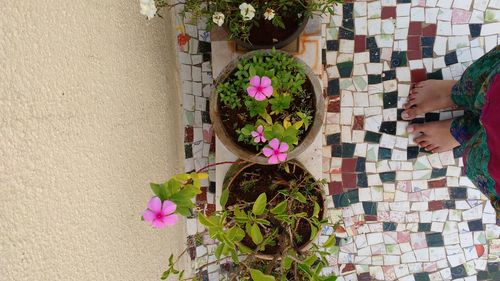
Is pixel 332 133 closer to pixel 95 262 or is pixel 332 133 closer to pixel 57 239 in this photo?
pixel 95 262

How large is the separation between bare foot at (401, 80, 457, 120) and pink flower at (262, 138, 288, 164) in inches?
30.2

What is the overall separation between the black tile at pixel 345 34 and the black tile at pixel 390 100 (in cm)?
26

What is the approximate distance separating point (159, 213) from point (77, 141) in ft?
0.71

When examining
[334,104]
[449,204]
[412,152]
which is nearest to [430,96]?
[412,152]

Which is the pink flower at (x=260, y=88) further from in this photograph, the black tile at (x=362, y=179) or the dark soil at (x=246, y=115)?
the black tile at (x=362, y=179)

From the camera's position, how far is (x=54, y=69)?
2.70ft

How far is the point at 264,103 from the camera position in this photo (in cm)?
131

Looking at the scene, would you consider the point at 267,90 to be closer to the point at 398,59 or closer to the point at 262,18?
the point at 262,18

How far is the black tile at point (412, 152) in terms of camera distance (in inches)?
70.7

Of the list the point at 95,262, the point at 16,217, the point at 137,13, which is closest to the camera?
the point at 16,217

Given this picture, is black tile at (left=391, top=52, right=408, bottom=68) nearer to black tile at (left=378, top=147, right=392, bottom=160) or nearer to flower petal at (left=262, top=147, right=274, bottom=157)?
black tile at (left=378, top=147, right=392, bottom=160)

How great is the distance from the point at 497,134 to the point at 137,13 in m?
1.01

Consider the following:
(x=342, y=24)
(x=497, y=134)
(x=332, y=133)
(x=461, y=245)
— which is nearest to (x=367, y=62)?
(x=342, y=24)

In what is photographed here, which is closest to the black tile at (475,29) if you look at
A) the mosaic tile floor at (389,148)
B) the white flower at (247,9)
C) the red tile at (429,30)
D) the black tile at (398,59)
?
the mosaic tile floor at (389,148)
